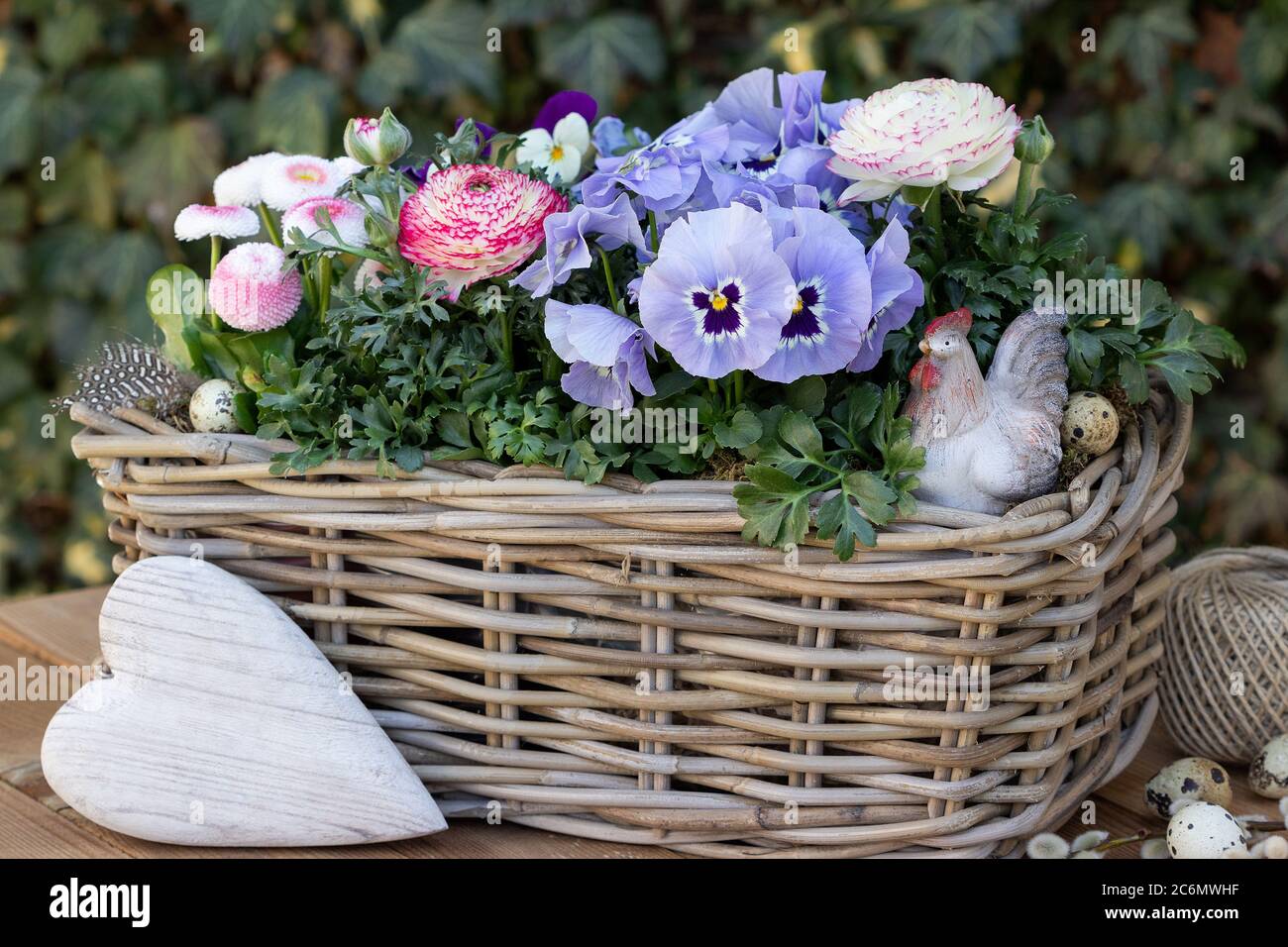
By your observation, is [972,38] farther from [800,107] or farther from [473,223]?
[473,223]

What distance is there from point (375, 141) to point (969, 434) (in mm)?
431

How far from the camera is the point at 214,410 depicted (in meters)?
0.88

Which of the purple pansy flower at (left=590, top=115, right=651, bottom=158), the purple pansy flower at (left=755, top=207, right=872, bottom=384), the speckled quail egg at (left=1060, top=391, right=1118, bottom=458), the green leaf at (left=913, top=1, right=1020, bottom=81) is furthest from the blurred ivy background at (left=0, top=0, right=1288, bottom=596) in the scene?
the purple pansy flower at (left=755, top=207, right=872, bottom=384)

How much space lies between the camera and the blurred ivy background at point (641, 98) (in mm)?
1664

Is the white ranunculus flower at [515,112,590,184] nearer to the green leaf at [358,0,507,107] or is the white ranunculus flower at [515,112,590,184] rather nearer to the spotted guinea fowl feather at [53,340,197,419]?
the spotted guinea fowl feather at [53,340,197,419]

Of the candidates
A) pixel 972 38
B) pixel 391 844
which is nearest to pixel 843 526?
pixel 391 844

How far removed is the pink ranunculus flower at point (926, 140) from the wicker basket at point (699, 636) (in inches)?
7.9

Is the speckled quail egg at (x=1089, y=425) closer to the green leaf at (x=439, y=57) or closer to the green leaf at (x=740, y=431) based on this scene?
the green leaf at (x=740, y=431)

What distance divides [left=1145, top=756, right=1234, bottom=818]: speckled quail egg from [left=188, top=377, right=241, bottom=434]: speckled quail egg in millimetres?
659

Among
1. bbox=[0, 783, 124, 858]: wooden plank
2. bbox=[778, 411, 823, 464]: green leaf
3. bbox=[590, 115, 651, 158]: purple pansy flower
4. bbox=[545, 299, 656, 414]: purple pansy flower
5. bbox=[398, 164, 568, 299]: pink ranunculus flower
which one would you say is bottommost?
bbox=[0, 783, 124, 858]: wooden plank

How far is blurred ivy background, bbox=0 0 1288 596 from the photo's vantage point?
166 cm

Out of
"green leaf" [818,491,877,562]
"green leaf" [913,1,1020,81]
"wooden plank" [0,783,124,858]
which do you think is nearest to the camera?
"green leaf" [818,491,877,562]

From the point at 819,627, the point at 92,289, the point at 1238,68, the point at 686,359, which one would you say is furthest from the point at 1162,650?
the point at 92,289

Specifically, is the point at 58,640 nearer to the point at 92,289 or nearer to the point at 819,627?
the point at 819,627
